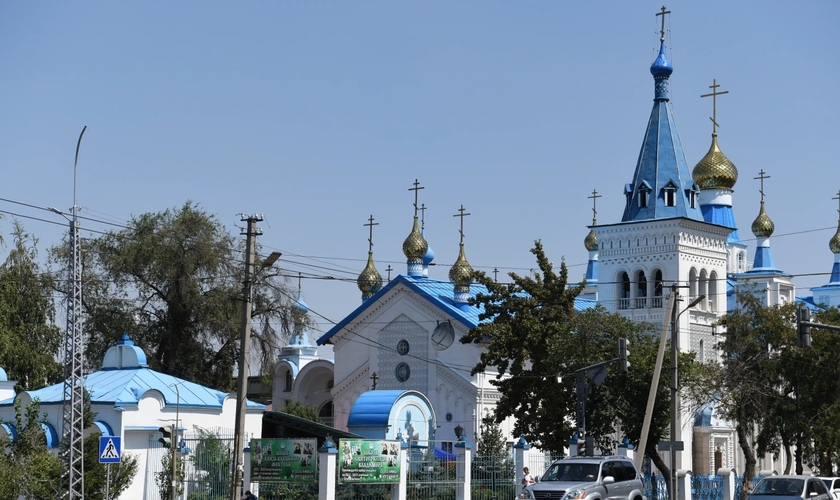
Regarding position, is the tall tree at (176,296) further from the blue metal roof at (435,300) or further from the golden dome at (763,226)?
the golden dome at (763,226)

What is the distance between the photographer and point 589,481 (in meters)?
25.8

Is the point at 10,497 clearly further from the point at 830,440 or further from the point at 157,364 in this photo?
the point at 830,440

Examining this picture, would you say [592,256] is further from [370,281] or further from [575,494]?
[575,494]

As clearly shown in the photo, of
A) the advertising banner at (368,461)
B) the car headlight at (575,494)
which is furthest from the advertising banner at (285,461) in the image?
the car headlight at (575,494)

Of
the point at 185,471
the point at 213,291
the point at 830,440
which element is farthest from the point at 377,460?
the point at 213,291

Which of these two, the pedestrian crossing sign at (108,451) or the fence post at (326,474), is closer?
the pedestrian crossing sign at (108,451)

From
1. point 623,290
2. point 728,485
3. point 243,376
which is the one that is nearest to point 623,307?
point 623,290

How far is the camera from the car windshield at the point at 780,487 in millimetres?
28562

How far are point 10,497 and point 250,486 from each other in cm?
560

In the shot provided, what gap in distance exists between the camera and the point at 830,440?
4019 centimetres

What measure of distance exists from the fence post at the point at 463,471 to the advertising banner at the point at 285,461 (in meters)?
4.24

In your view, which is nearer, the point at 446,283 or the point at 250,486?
the point at 250,486

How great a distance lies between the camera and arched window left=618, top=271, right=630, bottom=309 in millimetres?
54656

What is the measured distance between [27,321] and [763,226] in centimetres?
3822
